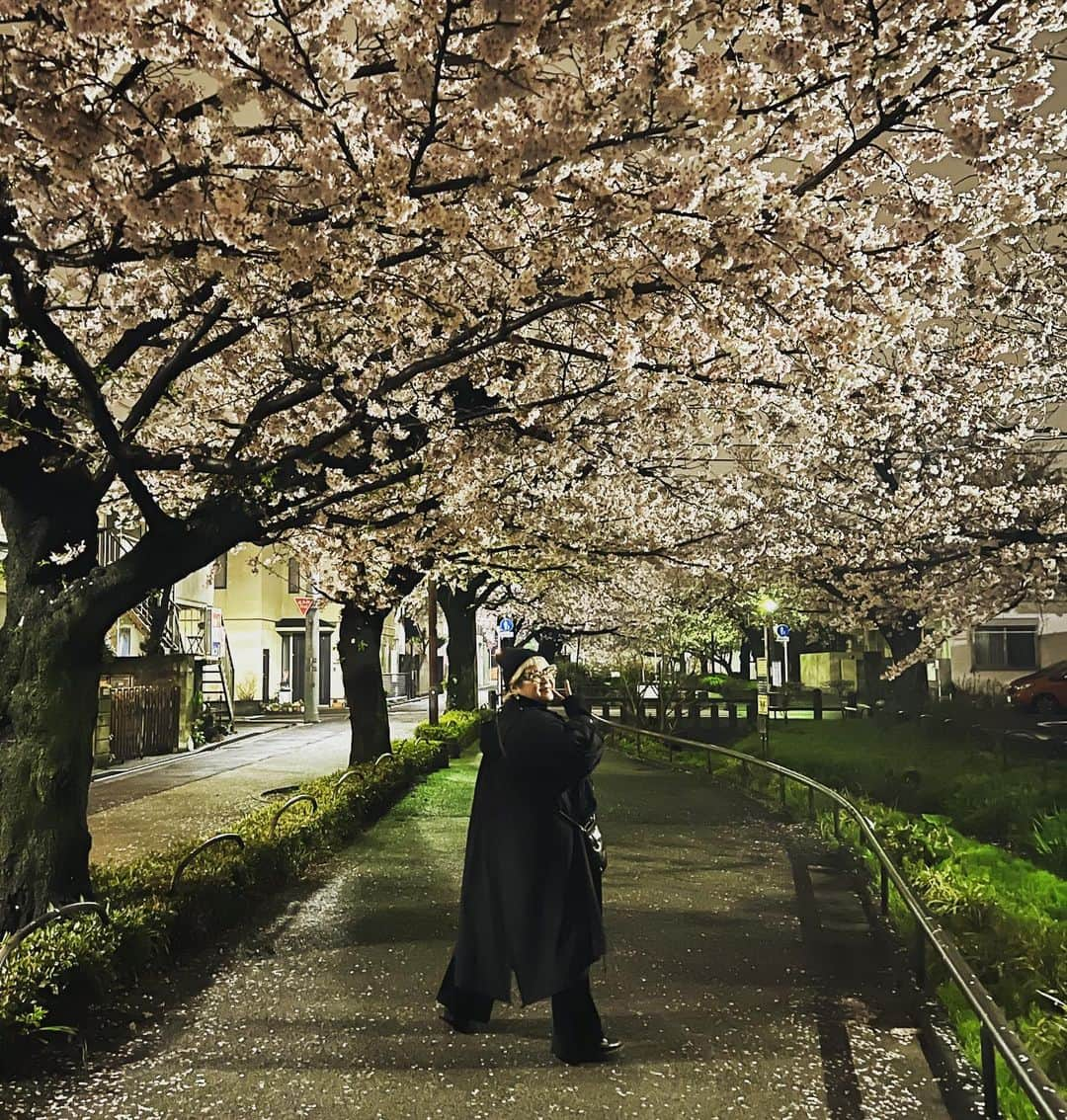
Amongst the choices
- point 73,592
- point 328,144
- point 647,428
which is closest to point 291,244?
point 328,144

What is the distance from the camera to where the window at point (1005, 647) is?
147 ft

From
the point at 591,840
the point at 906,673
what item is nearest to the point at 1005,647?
the point at 906,673

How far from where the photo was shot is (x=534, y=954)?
5.29m

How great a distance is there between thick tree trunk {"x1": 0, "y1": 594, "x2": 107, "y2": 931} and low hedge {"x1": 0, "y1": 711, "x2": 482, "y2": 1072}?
0.46 meters

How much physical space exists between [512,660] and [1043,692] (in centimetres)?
3026

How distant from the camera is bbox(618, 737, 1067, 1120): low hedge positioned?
5.45 m

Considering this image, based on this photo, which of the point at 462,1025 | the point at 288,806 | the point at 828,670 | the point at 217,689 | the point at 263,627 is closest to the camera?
the point at 462,1025

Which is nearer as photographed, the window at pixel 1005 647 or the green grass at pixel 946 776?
the green grass at pixel 946 776

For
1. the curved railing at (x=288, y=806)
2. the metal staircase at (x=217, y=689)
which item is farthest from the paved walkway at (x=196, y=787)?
the metal staircase at (x=217, y=689)

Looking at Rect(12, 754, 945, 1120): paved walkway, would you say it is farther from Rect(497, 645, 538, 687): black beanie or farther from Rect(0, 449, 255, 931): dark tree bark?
Rect(497, 645, 538, 687): black beanie

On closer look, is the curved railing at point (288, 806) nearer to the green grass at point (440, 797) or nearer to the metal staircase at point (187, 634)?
the green grass at point (440, 797)

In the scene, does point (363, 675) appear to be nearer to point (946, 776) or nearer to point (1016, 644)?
point (946, 776)

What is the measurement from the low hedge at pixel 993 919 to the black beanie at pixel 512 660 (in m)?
2.96

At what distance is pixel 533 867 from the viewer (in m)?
5.38
